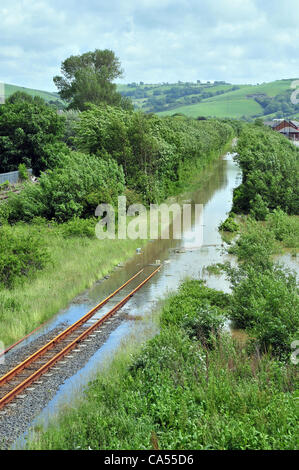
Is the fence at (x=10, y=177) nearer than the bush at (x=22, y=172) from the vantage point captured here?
Yes

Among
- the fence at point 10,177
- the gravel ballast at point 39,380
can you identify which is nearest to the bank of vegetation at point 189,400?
the gravel ballast at point 39,380

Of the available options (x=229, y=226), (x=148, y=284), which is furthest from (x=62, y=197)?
(x=229, y=226)

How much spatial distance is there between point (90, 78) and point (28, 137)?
39554mm

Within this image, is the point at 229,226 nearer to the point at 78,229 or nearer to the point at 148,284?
the point at 78,229

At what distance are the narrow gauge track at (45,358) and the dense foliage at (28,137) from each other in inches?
1097

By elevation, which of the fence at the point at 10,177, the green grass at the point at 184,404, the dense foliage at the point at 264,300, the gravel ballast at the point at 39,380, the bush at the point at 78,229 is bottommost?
the gravel ballast at the point at 39,380

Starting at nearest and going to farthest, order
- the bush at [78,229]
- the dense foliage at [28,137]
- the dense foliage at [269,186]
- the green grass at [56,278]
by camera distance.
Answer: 1. the green grass at [56,278]
2. the bush at [78,229]
3. the dense foliage at [269,186]
4. the dense foliage at [28,137]

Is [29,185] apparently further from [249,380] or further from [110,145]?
[249,380]

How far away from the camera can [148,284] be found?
74.7 feet

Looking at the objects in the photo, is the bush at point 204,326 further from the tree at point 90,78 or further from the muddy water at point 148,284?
the tree at point 90,78

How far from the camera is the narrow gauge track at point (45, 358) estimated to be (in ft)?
41.2

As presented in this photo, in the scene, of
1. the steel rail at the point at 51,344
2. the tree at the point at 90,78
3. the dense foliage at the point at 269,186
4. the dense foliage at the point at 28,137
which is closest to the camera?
the steel rail at the point at 51,344

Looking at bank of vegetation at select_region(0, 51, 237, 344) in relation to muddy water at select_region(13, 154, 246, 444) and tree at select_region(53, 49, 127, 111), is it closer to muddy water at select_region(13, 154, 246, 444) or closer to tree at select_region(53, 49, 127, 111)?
muddy water at select_region(13, 154, 246, 444)
